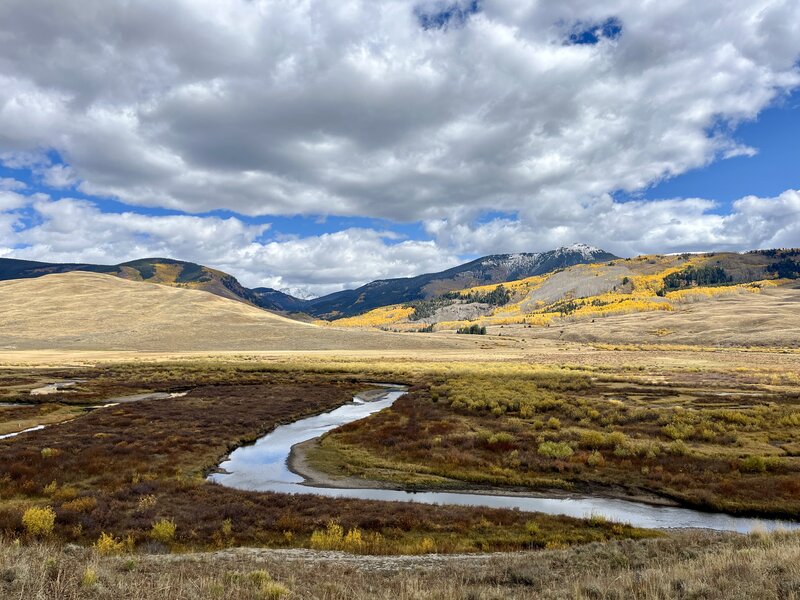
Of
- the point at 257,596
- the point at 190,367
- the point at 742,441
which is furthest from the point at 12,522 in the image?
the point at 190,367

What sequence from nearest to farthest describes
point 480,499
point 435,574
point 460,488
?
1. point 435,574
2. point 480,499
3. point 460,488

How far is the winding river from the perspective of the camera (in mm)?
21875

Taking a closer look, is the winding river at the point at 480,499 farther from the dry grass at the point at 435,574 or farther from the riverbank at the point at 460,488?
the dry grass at the point at 435,574

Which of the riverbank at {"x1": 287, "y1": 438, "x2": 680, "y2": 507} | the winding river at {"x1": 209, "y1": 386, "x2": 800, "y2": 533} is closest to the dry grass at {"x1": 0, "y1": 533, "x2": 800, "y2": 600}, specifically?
the winding river at {"x1": 209, "y1": 386, "x2": 800, "y2": 533}

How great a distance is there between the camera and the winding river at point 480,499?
21875 millimetres

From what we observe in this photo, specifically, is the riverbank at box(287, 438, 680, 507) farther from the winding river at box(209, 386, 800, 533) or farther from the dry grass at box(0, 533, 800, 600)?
the dry grass at box(0, 533, 800, 600)

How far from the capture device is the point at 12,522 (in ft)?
63.6

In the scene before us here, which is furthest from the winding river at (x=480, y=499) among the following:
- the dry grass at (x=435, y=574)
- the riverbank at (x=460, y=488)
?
the dry grass at (x=435, y=574)

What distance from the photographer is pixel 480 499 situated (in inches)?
1045

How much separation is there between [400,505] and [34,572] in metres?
16.6

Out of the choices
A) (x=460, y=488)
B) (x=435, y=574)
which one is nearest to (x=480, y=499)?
(x=460, y=488)

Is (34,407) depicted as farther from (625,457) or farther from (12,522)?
(625,457)

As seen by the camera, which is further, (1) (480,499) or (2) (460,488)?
(2) (460,488)

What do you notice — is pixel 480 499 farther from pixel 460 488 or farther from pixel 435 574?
pixel 435 574
